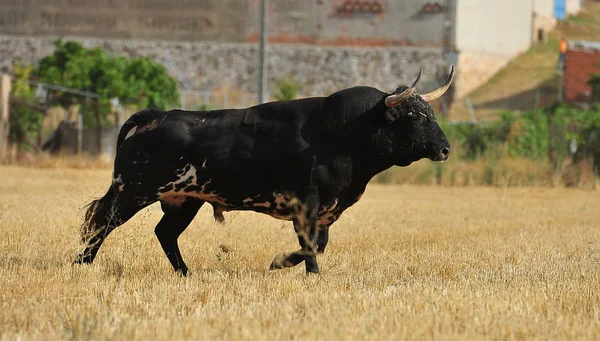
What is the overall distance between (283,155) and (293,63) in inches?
2045

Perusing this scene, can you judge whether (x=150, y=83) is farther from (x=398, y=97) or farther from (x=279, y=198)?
(x=398, y=97)

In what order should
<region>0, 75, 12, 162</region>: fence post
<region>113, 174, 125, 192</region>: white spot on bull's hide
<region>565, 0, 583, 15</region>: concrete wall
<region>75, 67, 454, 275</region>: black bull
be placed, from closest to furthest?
<region>75, 67, 454, 275</region>: black bull
<region>113, 174, 125, 192</region>: white spot on bull's hide
<region>0, 75, 12, 162</region>: fence post
<region>565, 0, 583, 15</region>: concrete wall

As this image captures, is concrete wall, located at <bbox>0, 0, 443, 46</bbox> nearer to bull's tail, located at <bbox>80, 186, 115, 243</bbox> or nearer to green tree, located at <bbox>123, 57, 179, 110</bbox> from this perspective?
green tree, located at <bbox>123, 57, 179, 110</bbox>

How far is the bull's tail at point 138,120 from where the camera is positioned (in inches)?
437

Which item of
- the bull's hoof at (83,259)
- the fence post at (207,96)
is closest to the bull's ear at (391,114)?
the bull's hoof at (83,259)

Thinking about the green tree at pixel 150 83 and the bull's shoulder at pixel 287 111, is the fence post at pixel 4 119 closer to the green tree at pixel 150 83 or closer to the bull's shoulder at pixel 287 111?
the green tree at pixel 150 83

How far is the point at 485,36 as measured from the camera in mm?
64312

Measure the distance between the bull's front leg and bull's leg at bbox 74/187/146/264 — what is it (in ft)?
5.00

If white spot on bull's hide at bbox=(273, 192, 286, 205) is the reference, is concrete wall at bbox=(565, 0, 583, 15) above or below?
above

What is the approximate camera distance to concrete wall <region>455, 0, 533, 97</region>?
61.7 metres

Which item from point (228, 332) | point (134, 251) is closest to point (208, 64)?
point (134, 251)

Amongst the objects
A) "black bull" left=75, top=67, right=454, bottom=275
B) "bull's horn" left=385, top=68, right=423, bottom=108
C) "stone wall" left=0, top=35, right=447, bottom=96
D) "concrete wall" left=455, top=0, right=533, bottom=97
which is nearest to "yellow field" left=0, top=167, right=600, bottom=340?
"black bull" left=75, top=67, right=454, bottom=275

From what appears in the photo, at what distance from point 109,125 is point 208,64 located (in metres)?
26.5

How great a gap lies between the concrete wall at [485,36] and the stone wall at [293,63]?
6.65ft
